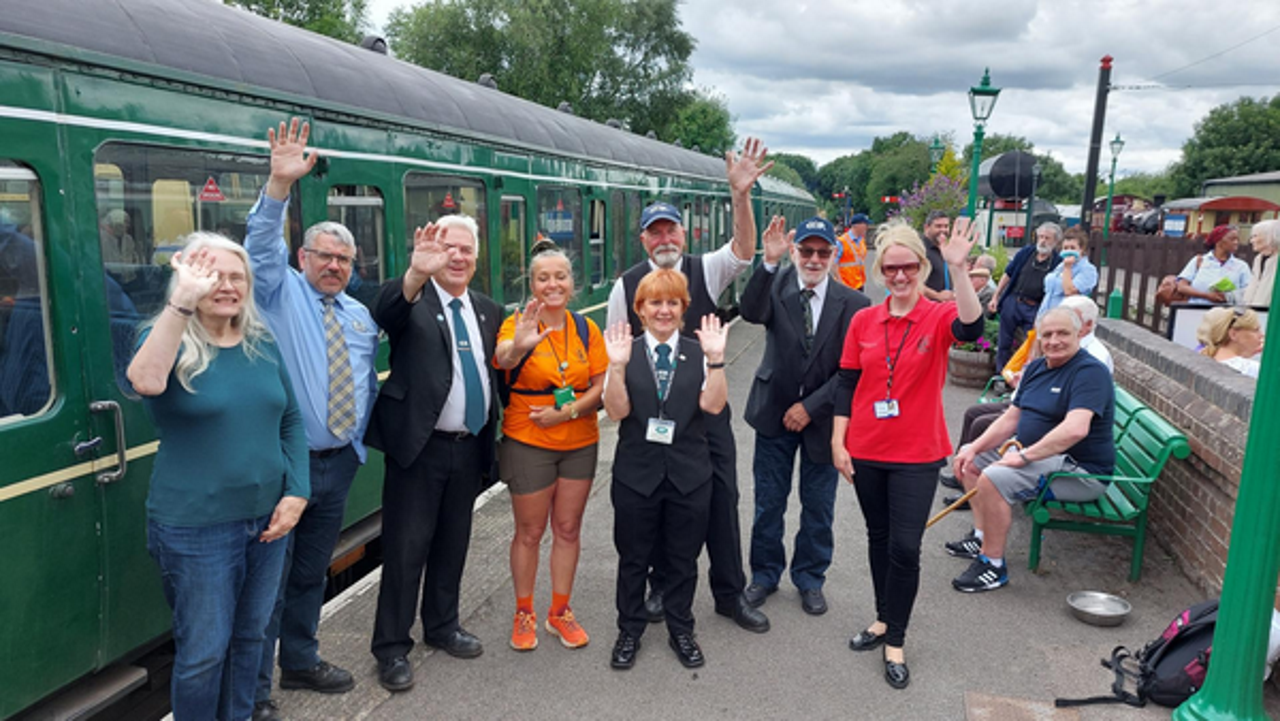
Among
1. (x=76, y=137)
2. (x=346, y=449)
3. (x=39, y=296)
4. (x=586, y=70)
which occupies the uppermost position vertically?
(x=586, y=70)

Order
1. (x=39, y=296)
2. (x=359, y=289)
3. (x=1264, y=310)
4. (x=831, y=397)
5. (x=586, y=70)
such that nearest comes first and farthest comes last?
(x=39, y=296), (x=831, y=397), (x=359, y=289), (x=1264, y=310), (x=586, y=70)

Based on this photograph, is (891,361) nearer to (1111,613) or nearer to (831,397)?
(831,397)

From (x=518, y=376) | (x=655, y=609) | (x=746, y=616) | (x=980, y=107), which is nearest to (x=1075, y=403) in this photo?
(x=746, y=616)

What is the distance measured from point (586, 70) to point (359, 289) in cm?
3366

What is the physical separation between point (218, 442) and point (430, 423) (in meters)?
0.95

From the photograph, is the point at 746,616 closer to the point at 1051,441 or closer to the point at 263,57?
the point at 1051,441

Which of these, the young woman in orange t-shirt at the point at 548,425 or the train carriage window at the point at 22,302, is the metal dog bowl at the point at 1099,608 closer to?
the young woman in orange t-shirt at the point at 548,425

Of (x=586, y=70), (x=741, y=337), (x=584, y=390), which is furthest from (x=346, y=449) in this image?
(x=586, y=70)

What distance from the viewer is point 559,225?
27.7 feet

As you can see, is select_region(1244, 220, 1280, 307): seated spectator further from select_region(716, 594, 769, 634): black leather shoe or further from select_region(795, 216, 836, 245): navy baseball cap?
select_region(716, 594, 769, 634): black leather shoe

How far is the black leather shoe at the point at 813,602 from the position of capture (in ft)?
15.0

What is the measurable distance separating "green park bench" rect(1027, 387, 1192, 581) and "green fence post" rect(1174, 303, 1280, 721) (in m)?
1.49

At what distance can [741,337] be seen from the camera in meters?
14.8

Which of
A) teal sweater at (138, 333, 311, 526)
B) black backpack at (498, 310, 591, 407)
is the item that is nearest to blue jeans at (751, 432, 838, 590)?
black backpack at (498, 310, 591, 407)
